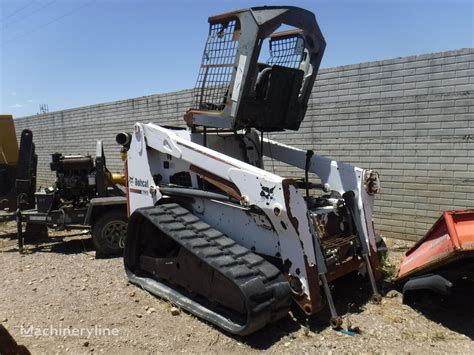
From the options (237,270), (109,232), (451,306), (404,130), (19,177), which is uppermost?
(404,130)

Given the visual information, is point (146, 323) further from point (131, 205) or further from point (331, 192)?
point (331, 192)

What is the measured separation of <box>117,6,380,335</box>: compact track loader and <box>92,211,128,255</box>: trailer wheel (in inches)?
51.8

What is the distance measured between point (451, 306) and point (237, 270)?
7.35 feet

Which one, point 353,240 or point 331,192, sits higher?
point 331,192

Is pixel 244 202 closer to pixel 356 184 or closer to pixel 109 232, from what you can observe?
pixel 356 184

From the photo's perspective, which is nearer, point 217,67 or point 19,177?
point 217,67

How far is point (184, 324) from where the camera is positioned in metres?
4.12

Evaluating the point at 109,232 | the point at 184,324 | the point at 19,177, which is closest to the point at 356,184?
the point at 184,324

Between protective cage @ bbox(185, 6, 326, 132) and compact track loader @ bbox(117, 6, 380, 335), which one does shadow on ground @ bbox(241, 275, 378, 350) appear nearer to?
compact track loader @ bbox(117, 6, 380, 335)

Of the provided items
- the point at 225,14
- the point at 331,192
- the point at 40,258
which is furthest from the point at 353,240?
the point at 40,258

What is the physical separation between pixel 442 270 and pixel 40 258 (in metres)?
5.59

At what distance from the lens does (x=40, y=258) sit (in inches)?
264

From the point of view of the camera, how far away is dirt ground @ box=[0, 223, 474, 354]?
12.1ft

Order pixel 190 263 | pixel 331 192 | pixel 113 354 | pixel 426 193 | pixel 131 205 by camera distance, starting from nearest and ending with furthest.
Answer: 1. pixel 113 354
2. pixel 190 263
3. pixel 331 192
4. pixel 131 205
5. pixel 426 193
